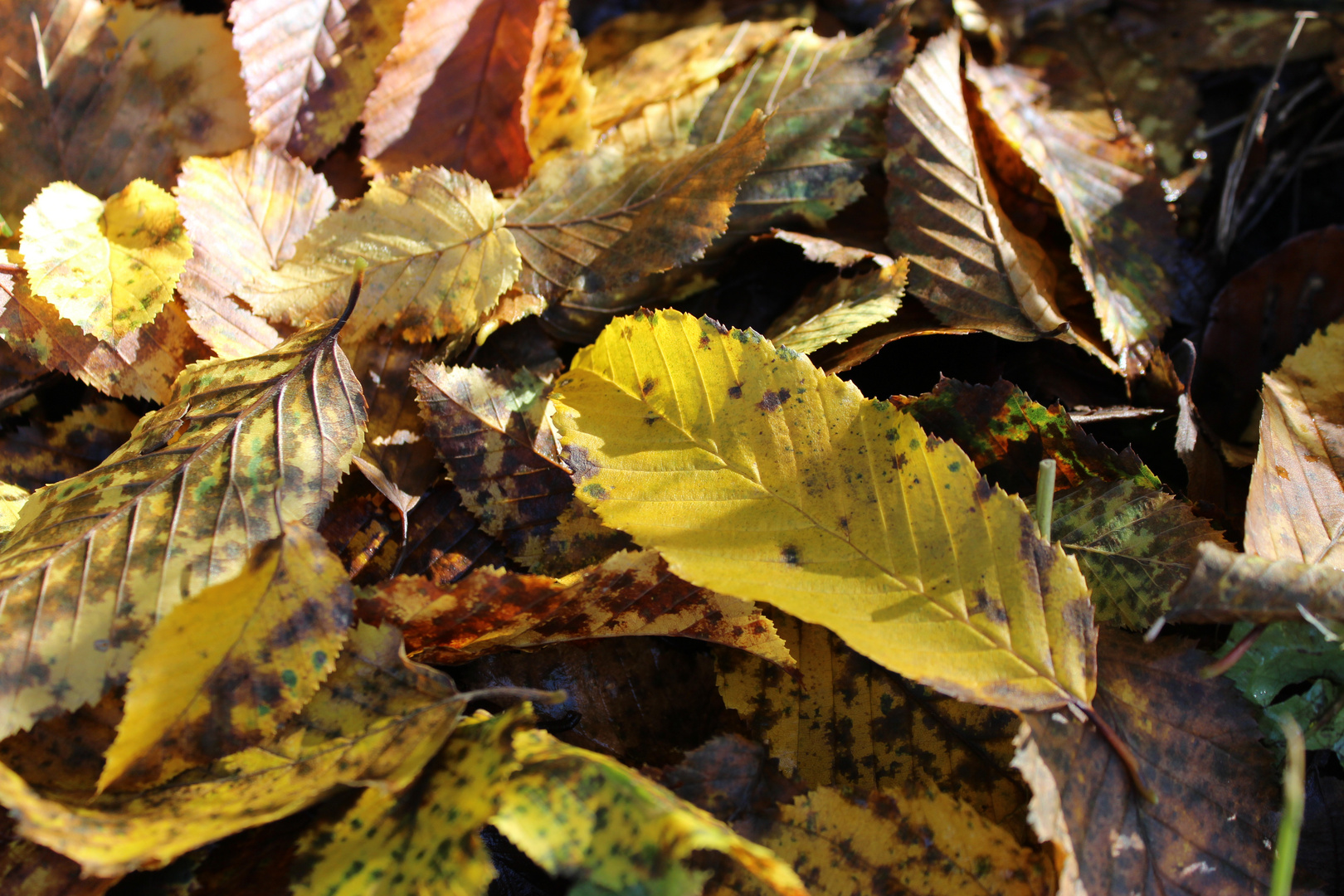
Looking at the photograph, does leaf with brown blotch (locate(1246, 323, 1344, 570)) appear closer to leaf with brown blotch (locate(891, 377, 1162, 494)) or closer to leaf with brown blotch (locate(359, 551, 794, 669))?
leaf with brown blotch (locate(891, 377, 1162, 494))

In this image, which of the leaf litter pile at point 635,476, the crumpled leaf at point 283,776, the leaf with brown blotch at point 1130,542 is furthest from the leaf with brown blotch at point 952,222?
the crumpled leaf at point 283,776

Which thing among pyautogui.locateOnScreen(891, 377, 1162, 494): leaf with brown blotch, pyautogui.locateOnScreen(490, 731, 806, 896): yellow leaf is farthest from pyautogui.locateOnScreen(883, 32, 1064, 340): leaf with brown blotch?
pyautogui.locateOnScreen(490, 731, 806, 896): yellow leaf

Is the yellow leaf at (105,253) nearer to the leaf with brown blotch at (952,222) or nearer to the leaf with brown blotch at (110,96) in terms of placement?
the leaf with brown blotch at (110,96)

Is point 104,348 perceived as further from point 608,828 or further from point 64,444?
point 608,828

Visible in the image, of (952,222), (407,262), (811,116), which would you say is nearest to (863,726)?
(952,222)

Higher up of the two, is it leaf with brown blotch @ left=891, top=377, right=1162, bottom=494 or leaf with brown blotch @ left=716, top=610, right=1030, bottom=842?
leaf with brown blotch @ left=891, top=377, right=1162, bottom=494

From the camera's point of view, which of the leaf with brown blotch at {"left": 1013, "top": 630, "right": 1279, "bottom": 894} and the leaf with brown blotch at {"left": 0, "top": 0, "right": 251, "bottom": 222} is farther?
the leaf with brown blotch at {"left": 0, "top": 0, "right": 251, "bottom": 222}

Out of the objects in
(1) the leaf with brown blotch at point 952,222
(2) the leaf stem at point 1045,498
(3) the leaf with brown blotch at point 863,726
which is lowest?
(3) the leaf with brown blotch at point 863,726
